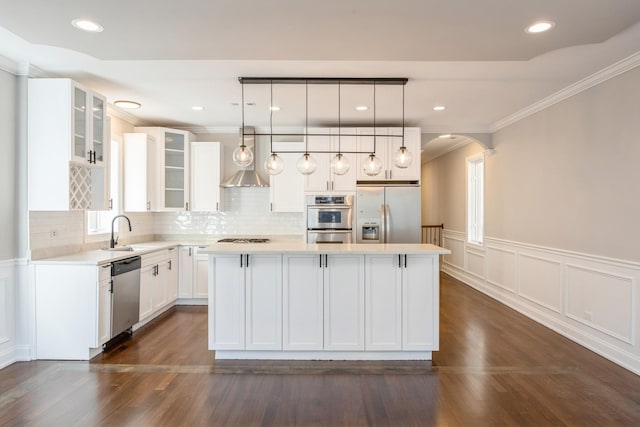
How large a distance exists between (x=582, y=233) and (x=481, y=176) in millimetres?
2917

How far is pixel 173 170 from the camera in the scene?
220 inches

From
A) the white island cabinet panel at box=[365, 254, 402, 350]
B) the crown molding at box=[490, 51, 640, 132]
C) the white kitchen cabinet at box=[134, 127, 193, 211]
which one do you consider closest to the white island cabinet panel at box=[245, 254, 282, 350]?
the white island cabinet panel at box=[365, 254, 402, 350]

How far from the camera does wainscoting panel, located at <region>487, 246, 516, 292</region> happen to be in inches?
208

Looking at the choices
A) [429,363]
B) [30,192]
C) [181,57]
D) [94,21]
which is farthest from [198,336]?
[94,21]

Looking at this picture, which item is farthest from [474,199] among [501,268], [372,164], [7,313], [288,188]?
[7,313]

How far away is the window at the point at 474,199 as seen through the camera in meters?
6.71

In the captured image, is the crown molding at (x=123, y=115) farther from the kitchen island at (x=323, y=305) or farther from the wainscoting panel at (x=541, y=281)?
the wainscoting panel at (x=541, y=281)

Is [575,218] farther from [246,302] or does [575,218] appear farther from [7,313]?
[7,313]

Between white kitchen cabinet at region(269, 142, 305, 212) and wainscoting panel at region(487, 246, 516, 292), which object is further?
white kitchen cabinet at region(269, 142, 305, 212)

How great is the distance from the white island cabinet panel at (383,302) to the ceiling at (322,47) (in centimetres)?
183

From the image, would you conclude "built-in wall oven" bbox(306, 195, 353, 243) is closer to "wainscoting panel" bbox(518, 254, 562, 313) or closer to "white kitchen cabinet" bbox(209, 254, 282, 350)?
"white kitchen cabinet" bbox(209, 254, 282, 350)

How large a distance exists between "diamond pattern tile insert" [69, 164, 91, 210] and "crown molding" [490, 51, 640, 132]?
5273 millimetres

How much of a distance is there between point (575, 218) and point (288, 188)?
3.72 m

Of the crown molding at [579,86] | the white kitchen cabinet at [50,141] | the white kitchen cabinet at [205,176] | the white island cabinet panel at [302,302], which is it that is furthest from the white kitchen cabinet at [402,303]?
the white kitchen cabinet at [205,176]
